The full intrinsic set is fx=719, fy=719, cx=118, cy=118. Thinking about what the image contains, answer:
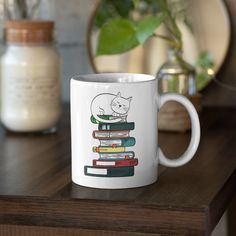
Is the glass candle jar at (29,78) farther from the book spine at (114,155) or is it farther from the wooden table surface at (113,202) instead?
the book spine at (114,155)

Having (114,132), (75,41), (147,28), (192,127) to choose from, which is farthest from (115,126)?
(75,41)

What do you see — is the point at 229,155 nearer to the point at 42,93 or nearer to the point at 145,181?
the point at 145,181

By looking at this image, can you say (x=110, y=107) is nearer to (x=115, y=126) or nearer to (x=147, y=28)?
(x=115, y=126)

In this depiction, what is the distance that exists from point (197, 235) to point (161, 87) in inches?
19.7

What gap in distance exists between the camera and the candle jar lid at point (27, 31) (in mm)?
1160

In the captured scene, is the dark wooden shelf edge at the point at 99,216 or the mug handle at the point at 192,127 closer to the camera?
the dark wooden shelf edge at the point at 99,216

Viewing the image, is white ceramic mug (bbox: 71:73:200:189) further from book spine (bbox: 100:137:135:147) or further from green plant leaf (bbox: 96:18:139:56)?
green plant leaf (bbox: 96:18:139:56)

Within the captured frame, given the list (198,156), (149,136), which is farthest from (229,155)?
(149,136)

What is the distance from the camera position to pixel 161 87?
4.04 ft

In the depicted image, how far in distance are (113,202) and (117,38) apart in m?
0.45

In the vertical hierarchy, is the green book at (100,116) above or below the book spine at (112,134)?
above

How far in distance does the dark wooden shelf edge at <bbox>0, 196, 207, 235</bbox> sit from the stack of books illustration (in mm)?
63

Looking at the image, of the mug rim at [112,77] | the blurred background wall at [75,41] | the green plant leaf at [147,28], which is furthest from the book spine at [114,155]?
the blurred background wall at [75,41]

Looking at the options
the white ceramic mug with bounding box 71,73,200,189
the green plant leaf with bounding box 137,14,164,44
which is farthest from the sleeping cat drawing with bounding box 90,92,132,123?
the green plant leaf with bounding box 137,14,164,44
